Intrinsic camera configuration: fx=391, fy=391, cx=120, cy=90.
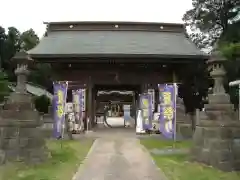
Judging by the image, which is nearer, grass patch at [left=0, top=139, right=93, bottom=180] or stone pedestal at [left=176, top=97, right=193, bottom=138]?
grass patch at [left=0, top=139, right=93, bottom=180]

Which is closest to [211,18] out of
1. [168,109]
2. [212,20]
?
[212,20]

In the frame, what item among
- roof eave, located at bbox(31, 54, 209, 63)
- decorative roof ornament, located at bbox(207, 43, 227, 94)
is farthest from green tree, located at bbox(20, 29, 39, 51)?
decorative roof ornament, located at bbox(207, 43, 227, 94)

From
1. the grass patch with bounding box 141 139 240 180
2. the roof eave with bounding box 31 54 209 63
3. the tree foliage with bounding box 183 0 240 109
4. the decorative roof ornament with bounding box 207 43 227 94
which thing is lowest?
the grass patch with bounding box 141 139 240 180

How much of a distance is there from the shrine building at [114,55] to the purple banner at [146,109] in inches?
82.2

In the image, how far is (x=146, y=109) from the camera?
1900 centimetres

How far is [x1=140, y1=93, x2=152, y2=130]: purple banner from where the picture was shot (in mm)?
18781

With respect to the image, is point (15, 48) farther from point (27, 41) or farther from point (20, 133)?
point (20, 133)

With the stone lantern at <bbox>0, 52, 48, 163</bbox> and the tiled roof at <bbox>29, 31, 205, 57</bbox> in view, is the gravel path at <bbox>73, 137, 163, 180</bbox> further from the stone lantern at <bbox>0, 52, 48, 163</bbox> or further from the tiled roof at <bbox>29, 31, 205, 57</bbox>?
the tiled roof at <bbox>29, 31, 205, 57</bbox>

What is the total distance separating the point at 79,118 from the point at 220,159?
1106 centimetres

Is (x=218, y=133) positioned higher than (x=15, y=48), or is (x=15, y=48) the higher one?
(x=15, y=48)

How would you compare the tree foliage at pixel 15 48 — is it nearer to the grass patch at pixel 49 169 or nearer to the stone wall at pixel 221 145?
the grass patch at pixel 49 169

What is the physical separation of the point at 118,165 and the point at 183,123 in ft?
30.9

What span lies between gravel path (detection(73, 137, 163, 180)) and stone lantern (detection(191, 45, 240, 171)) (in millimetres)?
1377

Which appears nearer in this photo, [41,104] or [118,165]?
[118,165]
